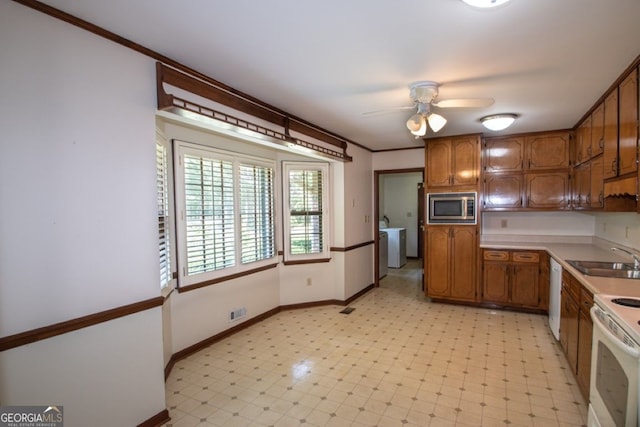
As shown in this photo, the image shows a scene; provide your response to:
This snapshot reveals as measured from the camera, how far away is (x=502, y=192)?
4.59 metres

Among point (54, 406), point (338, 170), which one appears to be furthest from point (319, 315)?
point (54, 406)

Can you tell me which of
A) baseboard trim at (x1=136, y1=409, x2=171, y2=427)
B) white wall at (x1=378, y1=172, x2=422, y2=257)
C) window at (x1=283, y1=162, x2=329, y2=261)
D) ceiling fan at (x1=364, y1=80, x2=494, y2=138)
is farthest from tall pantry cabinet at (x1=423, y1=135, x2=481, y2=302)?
baseboard trim at (x1=136, y1=409, x2=171, y2=427)

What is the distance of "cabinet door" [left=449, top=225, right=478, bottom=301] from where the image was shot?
4547 mm

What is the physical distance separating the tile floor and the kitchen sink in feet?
3.03

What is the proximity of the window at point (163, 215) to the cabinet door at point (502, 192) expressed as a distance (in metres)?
4.15

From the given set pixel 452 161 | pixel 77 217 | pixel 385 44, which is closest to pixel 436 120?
pixel 385 44

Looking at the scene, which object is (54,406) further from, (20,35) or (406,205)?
(406,205)

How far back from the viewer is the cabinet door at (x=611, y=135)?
2.60 m

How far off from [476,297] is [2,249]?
4.91 metres

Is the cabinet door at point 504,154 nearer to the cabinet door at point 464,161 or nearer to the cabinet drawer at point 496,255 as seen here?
the cabinet door at point 464,161

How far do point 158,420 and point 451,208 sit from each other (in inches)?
163

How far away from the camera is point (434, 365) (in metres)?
2.96

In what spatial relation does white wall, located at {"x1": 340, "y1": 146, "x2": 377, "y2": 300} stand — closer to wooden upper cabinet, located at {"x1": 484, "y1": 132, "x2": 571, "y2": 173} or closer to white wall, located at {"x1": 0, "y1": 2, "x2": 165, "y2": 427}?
wooden upper cabinet, located at {"x1": 484, "y1": 132, "x2": 571, "y2": 173}

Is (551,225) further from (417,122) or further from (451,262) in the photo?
(417,122)
